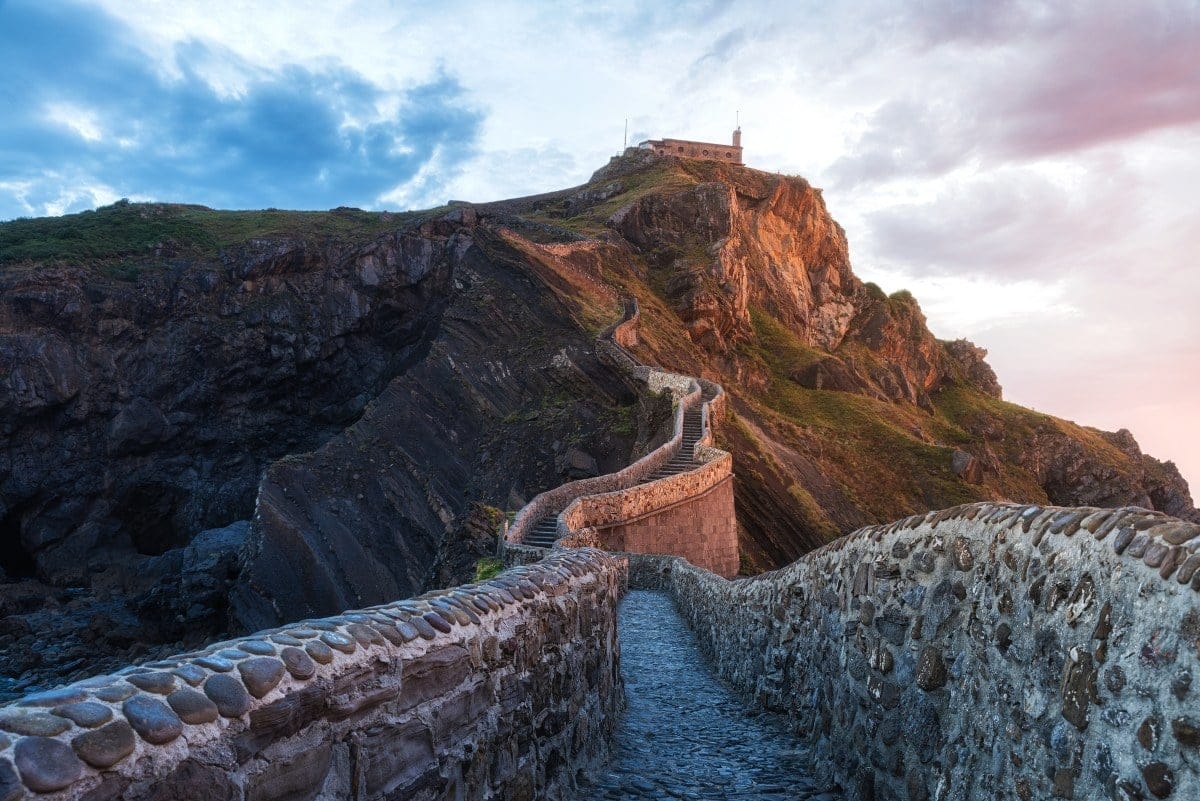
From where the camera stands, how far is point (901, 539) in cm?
509

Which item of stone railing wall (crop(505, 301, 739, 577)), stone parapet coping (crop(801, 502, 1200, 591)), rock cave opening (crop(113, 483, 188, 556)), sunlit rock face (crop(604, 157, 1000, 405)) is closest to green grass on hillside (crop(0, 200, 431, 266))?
rock cave opening (crop(113, 483, 188, 556))

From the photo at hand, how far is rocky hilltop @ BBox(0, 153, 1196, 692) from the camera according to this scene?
34625 mm

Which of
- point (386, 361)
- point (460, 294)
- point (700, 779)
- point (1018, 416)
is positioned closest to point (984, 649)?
point (700, 779)

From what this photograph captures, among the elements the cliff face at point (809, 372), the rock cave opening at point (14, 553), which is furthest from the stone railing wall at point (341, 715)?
the rock cave opening at point (14, 553)

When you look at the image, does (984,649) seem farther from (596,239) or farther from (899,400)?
(899,400)

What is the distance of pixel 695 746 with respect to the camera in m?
7.55

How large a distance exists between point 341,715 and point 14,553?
2227 inches

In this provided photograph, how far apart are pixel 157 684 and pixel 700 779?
471 centimetres

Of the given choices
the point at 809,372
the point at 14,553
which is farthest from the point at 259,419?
the point at 809,372

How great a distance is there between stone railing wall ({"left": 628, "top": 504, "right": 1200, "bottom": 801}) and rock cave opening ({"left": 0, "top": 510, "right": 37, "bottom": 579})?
5421cm

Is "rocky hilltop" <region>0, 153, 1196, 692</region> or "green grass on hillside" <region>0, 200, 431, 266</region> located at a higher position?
"green grass on hillside" <region>0, 200, 431, 266</region>

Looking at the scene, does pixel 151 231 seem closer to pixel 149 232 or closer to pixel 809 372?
pixel 149 232

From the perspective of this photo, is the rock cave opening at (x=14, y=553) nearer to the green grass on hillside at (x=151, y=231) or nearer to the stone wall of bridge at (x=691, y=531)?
the green grass on hillside at (x=151, y=231)

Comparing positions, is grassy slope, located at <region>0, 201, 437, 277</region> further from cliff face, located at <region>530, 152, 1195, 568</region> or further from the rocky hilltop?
cliff face, located at <region>530, 152, 1195, 568</region>
